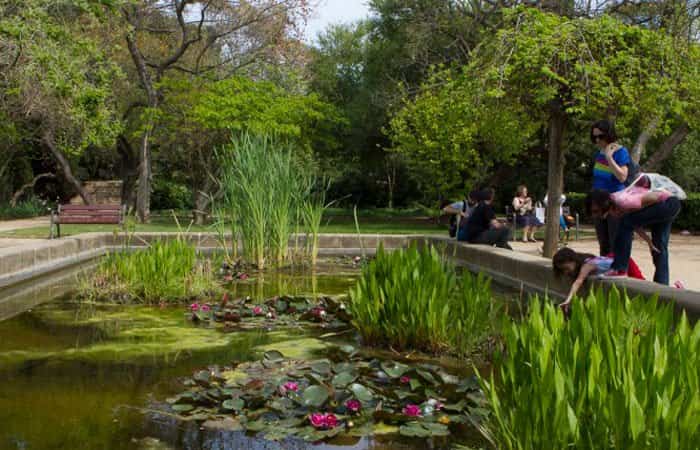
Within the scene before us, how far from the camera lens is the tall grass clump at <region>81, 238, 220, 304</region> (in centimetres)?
788

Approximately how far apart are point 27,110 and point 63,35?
1.35 m

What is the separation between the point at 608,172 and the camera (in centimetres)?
679

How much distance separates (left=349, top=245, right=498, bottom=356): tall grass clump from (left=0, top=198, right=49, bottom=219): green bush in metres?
24.5

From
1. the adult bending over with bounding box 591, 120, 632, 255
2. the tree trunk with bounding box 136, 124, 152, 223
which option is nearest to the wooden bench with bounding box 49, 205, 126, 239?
the tree trunk with bounding box 136, 124, 152, 223

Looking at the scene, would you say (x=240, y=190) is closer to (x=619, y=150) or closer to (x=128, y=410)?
(x=619, y=150)

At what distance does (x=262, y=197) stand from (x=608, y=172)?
15.9 ft

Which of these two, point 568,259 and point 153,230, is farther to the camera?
point 153,230

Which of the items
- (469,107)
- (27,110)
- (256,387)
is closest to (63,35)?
(27,110)

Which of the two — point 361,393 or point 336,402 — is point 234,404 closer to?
point 336,402

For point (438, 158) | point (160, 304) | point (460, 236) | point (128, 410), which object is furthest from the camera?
point (438, 158)

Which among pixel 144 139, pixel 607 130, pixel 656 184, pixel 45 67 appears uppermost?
pixel 45 67

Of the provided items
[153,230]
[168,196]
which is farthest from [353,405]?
[168,196]

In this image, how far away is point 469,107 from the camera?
39.6 feet

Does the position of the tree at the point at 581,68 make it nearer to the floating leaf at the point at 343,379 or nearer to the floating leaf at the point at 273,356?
the floating leaf at the point at 273,356
